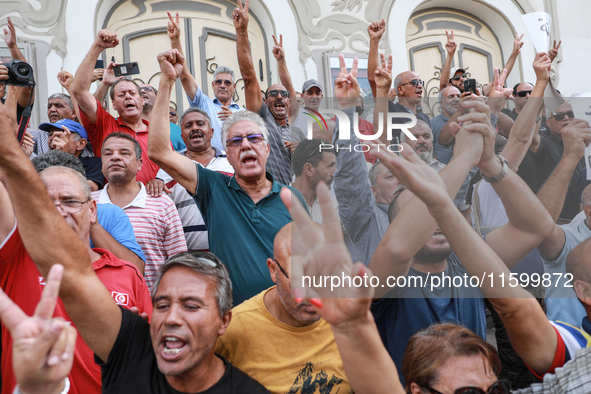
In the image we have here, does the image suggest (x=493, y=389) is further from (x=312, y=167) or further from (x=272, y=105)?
(x=272, y=105)

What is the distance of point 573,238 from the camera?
184cm

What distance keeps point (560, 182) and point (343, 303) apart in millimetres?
1100

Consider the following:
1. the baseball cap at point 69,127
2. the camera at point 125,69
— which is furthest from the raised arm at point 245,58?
the baseball cap at point 69,127

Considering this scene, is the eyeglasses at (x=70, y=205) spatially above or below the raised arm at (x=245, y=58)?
below

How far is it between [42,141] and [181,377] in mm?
3044

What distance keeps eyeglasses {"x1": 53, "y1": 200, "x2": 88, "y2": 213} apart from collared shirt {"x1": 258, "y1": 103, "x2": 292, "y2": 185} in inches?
58.8

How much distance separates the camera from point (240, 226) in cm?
237

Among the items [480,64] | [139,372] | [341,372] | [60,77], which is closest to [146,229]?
[139,372]

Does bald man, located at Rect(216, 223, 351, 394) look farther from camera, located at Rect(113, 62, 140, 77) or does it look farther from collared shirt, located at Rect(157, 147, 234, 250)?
camera, located at Rect(113, 62, 140, 77)

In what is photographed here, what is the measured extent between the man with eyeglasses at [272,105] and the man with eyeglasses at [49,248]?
4.27ft

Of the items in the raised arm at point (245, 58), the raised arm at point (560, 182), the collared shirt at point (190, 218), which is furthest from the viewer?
the raised arm at point (245, 58)

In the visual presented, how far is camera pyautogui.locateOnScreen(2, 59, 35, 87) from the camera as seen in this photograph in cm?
260

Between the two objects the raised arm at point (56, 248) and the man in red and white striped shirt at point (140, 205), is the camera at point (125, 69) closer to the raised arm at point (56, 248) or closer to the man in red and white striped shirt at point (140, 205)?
the man in red and white striped shirt at point (140, 205)

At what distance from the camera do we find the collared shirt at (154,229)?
266 cm
